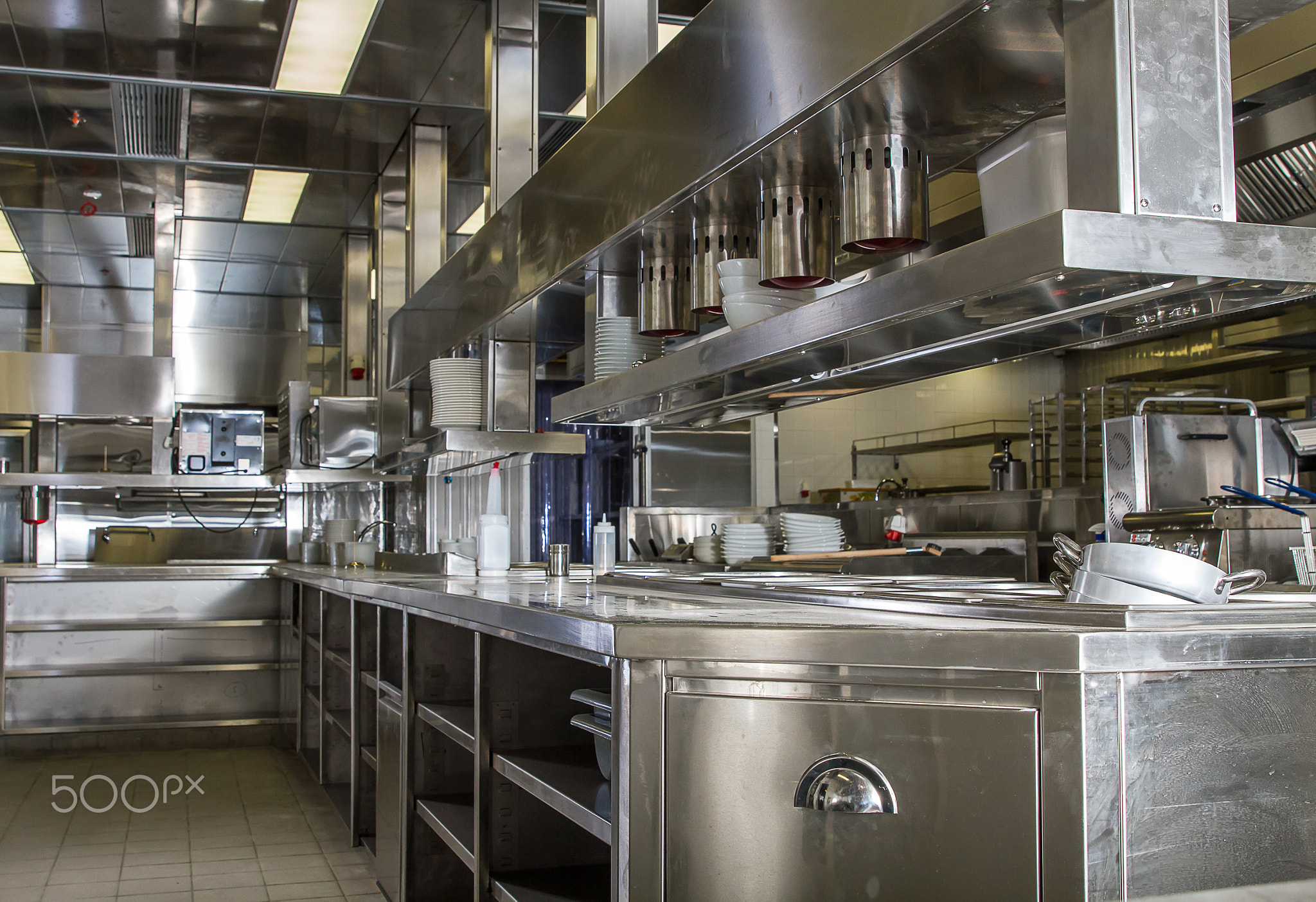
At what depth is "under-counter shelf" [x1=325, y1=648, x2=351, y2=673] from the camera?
4.52 m

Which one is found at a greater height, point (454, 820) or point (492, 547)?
point (492, 547)

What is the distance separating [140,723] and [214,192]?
313 cm

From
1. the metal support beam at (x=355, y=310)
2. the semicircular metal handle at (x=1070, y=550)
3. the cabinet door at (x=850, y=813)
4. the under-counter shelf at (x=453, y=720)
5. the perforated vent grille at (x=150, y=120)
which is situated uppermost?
the perforated vent grille at (x=150, y=120)

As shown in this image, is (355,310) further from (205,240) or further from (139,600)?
(139,600)

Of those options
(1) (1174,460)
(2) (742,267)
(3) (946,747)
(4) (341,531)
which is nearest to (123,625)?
(4) (341,531)

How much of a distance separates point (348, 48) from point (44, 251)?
14.6 feet

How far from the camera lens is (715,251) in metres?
2.78

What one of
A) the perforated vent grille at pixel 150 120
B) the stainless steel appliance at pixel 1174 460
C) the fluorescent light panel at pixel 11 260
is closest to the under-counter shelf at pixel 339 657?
the perforated vent grille at pixel 150 120

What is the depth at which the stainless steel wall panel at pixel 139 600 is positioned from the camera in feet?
19.7

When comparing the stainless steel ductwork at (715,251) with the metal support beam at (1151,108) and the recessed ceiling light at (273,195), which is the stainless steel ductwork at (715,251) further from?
the recessed ceiling light at (273,195)

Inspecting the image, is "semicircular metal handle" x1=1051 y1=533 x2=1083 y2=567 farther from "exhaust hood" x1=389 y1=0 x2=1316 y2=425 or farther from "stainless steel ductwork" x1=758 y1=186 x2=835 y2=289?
"stainless steel ductwork" x1=758 y1=186 x2=835 y2=289

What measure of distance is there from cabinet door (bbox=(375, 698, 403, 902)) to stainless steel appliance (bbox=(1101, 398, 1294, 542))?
2939 millimetres

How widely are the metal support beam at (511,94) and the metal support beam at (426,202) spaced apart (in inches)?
50.2

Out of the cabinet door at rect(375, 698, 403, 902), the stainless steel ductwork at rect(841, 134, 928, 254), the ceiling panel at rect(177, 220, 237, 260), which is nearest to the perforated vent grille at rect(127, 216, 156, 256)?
the ceiling panel at rect(177, 220, 237, 260)
